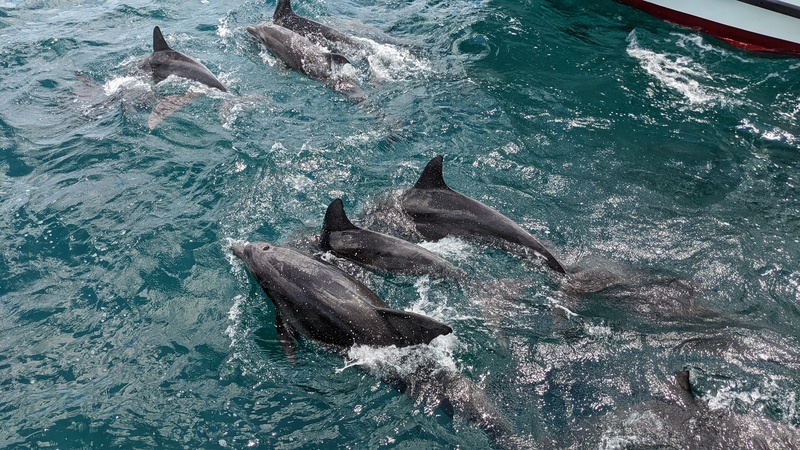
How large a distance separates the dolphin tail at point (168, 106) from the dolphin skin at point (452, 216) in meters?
6.25

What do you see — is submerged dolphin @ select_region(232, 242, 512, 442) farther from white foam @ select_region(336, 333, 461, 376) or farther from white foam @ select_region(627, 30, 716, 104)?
white foam @ select_region(627, 30, 716, 104)

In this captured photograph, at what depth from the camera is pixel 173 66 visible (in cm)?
1456

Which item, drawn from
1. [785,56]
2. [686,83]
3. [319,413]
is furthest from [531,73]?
[319,413]

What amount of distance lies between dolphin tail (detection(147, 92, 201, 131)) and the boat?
13281 millimetres

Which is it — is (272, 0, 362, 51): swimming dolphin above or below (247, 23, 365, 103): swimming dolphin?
above

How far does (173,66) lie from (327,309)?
952 cm

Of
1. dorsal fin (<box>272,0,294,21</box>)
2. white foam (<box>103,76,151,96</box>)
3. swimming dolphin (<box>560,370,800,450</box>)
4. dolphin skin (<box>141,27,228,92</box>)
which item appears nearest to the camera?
swimming dolphin (<box>560,370,800,450</box>)

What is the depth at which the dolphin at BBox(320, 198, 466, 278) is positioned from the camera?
9.12m

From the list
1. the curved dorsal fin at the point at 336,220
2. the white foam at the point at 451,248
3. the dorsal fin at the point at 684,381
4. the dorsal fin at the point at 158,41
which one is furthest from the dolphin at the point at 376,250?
the dorsal fin at the point at 158,41

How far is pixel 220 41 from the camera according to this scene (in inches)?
676

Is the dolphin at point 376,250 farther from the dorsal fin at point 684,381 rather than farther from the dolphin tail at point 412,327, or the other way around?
the dorsal fin at point 684,381

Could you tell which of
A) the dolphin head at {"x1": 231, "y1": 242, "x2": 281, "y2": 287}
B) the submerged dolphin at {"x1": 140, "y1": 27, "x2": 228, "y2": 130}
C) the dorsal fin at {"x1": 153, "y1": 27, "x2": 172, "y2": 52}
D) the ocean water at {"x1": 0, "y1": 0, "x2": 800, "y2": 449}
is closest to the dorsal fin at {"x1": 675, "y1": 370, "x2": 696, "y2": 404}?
the ocean water at {"x1": 0, "y1": 0, "x2": 800, "y2": 449}

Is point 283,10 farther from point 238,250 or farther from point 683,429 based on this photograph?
point 683,429

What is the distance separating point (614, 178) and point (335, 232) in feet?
18.1
